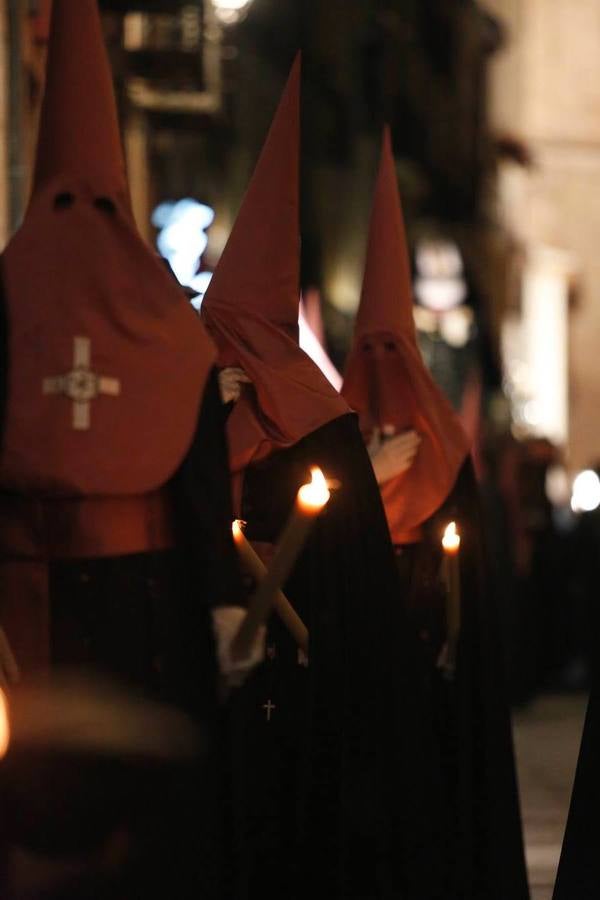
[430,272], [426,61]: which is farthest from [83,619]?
[426,61]

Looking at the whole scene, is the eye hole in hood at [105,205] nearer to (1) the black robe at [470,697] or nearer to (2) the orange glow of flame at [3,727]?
(2) the orange glow of flame at [3,727]

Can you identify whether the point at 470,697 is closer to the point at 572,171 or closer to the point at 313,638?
the point at 313,638

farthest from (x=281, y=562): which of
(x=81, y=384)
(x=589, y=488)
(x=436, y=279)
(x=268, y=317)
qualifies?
(x=436, y=279)

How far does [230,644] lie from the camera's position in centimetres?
430

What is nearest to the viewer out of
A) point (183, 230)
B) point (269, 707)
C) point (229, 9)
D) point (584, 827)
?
point (584, 827)

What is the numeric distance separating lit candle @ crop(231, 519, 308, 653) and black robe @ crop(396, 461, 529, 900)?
1.47m

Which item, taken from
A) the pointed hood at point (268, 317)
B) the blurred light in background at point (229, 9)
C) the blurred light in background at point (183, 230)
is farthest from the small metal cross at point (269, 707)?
the blurred light in background at point (229, 9)

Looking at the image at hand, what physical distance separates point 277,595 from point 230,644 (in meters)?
0.84

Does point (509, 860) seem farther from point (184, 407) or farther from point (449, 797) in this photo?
point (184, 407)

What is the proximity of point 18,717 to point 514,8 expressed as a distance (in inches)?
1428

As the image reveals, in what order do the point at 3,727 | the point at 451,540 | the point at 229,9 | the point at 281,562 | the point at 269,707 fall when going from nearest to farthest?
the point at 3,727
the point at 281,562
the point at 269,707
the point at 451,540
the point at 229,9

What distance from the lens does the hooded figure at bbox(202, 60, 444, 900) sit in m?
5.79

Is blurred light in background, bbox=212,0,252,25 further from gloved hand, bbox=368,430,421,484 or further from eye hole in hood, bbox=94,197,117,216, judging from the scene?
eye hole in hood, bbox=94,197,117,216

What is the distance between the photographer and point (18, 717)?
432 cm
